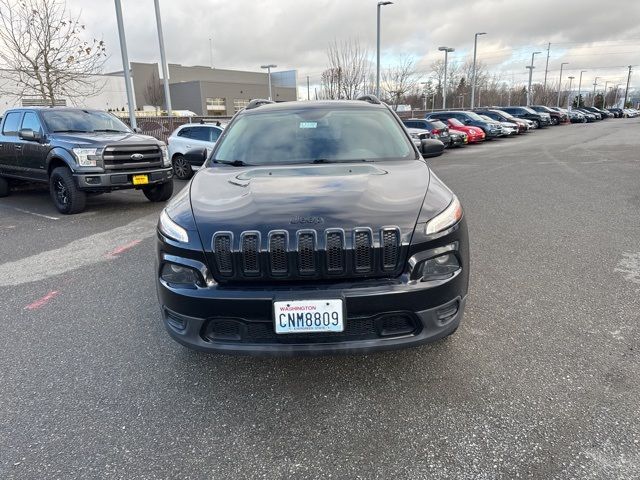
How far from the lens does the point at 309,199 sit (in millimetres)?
2691

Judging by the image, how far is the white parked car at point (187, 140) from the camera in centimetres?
1245

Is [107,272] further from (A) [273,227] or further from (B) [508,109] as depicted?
(B) [508,109]

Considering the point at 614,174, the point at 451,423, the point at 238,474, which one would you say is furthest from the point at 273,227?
the point at 614,174

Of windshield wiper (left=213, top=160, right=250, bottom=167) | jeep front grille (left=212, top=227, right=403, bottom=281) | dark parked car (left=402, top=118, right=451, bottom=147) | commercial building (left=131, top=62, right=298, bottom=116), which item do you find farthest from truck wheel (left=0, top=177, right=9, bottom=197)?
commercial building (left=131, top=62, right=298, bottom=116)

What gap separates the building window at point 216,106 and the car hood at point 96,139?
63818 mm

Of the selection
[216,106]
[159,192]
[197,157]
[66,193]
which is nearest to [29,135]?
[66,193]

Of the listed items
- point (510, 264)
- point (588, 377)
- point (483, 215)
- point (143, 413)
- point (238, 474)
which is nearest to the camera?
point (238, 474)

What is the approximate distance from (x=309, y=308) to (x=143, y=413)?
116 cm

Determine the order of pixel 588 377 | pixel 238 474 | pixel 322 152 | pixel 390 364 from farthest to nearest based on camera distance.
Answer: pixel 322 152 → pixel 390 364 → pixel 588 377 → pixel 238 474

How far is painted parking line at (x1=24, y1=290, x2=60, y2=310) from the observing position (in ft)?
13.5

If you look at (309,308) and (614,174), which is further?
(614,174)

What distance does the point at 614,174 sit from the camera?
36.1ft

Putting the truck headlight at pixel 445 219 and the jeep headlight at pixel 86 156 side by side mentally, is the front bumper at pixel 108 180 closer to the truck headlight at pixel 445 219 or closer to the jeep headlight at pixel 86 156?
the jeep headlight at pixel 86 156

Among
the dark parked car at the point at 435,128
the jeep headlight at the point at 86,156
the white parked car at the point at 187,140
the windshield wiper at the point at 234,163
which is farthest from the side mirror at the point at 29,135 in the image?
the dark parked car at the point at 435,128
